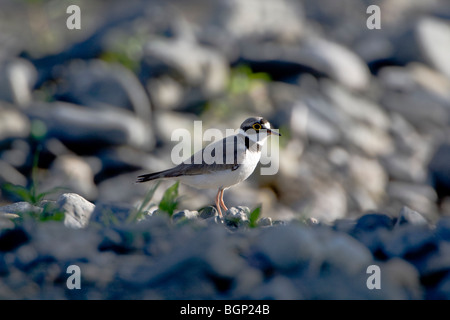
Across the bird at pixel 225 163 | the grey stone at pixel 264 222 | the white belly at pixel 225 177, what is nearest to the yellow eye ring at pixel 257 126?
the bird at pixel 225 163

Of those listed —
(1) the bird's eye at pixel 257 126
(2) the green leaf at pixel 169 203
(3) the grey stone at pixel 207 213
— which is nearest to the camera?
(2) the green leaf at pixel 169 203

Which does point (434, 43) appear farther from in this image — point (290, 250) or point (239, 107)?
point (290, 250)

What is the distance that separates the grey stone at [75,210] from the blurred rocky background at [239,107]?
5.52 metres

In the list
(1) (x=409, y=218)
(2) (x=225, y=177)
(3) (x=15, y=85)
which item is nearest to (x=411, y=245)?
(1) (x=409, y=218)

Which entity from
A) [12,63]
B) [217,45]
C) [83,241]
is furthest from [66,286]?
[217,45]

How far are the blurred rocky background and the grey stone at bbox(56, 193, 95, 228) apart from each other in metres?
5.52

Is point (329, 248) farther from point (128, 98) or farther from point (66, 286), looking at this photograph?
point (128, 98)

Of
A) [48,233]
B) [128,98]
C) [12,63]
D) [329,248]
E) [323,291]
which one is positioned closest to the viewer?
[323,291]

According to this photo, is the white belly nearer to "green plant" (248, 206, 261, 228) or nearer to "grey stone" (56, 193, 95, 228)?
"green plant" (248, 206, 261, 228)

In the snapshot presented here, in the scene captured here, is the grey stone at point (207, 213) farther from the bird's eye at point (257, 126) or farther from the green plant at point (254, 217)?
the bird's eye at point (257, 126)

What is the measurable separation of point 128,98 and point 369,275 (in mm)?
10805

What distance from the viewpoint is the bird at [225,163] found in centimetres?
709

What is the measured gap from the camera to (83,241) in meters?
4.87

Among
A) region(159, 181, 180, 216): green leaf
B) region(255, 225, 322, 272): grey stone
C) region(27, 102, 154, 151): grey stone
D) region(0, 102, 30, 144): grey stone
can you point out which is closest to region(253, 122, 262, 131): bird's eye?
region(159, 181, 180, 216): green leaf
